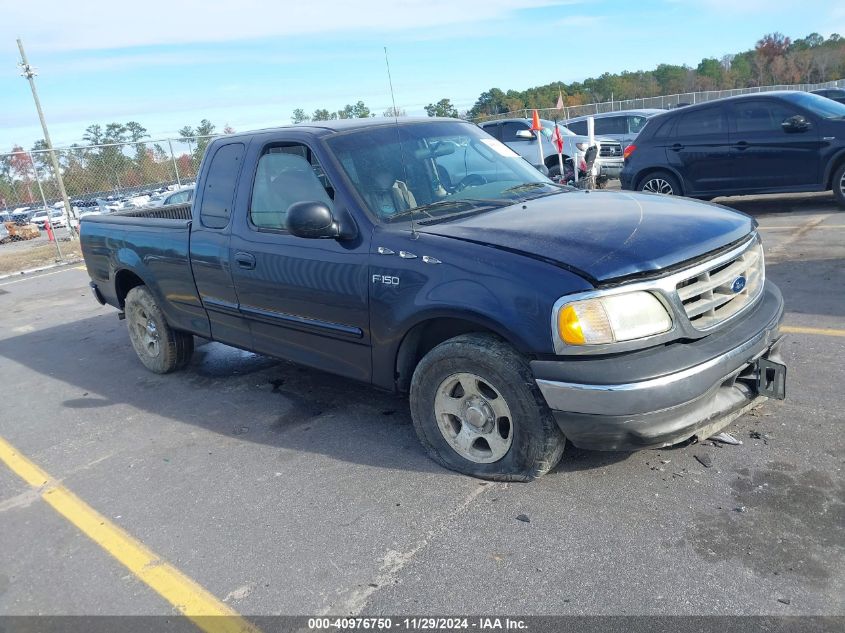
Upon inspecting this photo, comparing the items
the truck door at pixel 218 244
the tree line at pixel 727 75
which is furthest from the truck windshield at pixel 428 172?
the tree line at pixel 727 75

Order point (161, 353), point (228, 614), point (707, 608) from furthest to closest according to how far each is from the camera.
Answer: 1. point (161, 353)
2. point (228, 614)
3. point (707, 608)

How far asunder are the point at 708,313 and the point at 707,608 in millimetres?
1337

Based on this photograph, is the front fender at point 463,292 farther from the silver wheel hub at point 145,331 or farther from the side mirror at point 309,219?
the silver wheel hub at point 145,331

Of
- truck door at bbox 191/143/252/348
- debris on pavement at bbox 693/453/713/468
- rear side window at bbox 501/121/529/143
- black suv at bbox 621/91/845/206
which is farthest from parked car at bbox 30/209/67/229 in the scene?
debris on pavement at bbox 693/453/713/468

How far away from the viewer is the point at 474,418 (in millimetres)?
3533

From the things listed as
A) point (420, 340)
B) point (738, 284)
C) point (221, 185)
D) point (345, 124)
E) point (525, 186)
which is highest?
point (345, 124)

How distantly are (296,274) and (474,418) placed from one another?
1450 millimetres

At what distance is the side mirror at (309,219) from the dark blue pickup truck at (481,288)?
0.04 ft

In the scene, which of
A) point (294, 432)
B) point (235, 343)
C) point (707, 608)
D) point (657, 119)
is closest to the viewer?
point (707, 608)

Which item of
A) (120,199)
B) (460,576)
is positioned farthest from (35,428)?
(120,199)

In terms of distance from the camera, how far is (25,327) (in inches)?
354

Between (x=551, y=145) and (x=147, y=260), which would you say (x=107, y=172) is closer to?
(x=551, y=145)

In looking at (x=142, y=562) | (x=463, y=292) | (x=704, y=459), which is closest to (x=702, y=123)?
(x=704, y=459)

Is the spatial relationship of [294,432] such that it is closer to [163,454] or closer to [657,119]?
[163,454]
